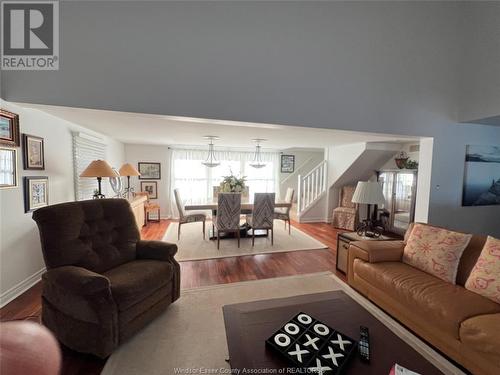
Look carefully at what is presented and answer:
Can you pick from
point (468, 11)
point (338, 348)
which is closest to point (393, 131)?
point (468, 11)

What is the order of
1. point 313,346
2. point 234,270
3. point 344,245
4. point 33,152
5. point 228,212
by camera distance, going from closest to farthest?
point 313,346, point 33,152, point 344,245, point 234,270, point 228,212

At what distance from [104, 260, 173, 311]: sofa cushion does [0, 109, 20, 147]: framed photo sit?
1.60 meters

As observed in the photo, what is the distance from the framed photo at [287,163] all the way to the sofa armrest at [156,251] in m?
5.25

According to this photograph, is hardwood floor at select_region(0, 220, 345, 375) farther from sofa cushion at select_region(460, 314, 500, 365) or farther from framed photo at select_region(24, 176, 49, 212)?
sofa cushion at select_region(460, 314, 500, 365)

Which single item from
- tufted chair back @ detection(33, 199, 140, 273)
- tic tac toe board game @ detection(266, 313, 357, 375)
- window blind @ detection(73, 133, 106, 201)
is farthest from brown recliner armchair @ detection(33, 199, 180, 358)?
window blind @ detection(73, 133, 106, 201)

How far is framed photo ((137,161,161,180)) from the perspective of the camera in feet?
19.6

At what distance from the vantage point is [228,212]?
12.8 feet

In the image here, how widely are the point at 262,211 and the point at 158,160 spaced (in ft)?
11.7

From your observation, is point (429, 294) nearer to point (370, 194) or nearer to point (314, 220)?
point (370, 194)

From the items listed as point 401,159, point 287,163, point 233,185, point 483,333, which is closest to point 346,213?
point 401,159

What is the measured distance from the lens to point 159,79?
246 centimetres

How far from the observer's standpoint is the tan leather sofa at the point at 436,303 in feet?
4.66

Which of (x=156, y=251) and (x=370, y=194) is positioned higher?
(x=370, y=194)

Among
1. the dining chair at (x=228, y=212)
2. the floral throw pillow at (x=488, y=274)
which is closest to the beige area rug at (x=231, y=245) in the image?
the dining chair at (x=228, y=212)
